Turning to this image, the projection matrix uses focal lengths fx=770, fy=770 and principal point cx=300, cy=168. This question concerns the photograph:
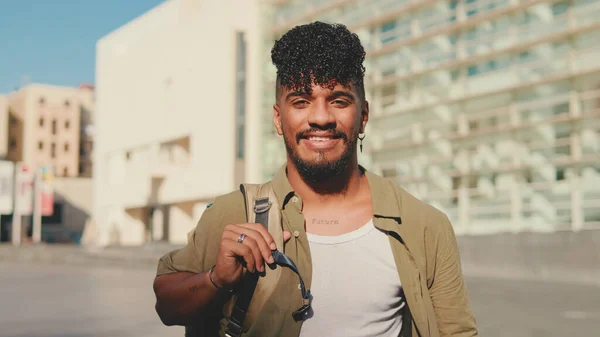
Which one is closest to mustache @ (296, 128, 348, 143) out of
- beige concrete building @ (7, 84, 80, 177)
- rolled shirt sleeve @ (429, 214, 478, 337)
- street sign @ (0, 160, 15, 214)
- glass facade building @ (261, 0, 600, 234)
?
rolled shirt sleeve @ (429, 214, 478, 337)

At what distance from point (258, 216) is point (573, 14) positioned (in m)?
30.4

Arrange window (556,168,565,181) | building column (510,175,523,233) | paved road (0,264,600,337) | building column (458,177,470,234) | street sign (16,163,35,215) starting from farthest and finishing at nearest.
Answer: street sign (16,163,35,215) → building column (458,177,470,234) → building column (510,175,523,233) → window (556,168,565,181) → paved road (0,264,600,337)

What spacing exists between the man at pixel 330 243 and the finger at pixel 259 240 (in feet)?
0.08

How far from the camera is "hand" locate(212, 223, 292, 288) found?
196 cm

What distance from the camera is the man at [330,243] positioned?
6.98ft

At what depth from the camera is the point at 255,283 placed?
2094 millimetres

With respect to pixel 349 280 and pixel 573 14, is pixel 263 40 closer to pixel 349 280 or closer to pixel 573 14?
pixel 573 14

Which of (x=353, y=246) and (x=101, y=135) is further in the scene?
(x=101, y=135)

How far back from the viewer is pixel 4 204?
224 feet

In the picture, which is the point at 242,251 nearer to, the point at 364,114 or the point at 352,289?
the point at 352,289

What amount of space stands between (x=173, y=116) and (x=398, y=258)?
176 feet

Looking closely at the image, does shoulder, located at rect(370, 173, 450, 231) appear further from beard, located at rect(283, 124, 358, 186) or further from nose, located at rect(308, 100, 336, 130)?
nose, located at rect(308, 100, 336, 130)

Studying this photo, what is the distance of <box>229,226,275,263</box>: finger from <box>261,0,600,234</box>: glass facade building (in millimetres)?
29021

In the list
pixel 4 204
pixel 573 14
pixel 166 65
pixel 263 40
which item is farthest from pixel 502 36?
pixel 4 204
